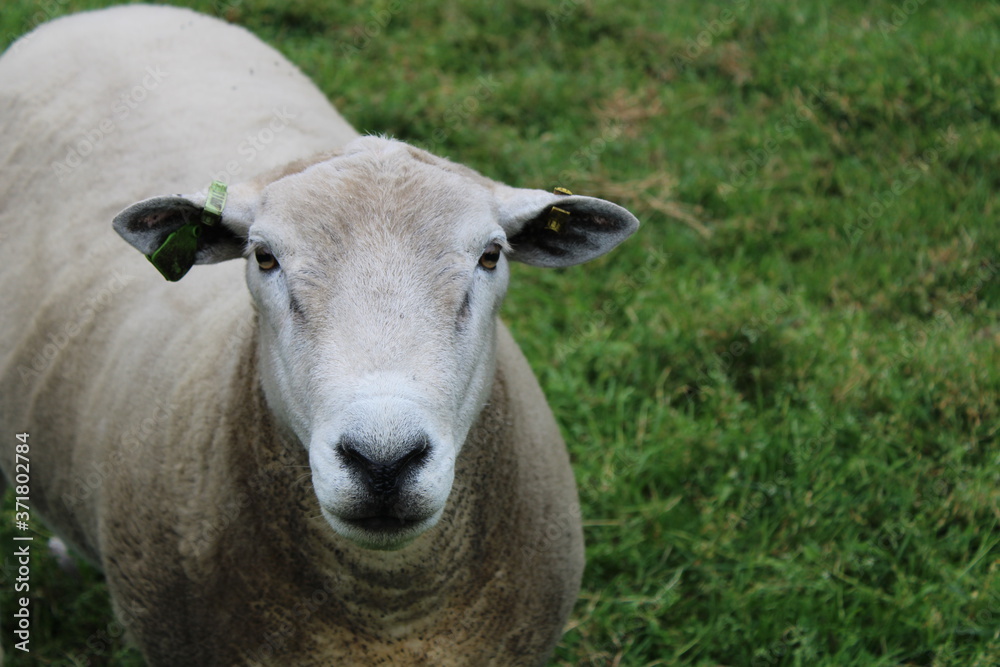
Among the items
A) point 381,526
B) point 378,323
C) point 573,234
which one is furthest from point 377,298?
point 573,234

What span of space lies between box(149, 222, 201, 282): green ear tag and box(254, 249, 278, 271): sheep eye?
29cm

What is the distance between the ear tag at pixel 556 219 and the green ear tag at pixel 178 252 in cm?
95

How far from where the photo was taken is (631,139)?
19.9ft

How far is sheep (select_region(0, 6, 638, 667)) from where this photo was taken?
2.21 meters

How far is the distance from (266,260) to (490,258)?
1.82 ft

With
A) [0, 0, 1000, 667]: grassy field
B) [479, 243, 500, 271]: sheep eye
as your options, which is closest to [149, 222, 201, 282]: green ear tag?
[479, 243, 500, 271]: sheep eye

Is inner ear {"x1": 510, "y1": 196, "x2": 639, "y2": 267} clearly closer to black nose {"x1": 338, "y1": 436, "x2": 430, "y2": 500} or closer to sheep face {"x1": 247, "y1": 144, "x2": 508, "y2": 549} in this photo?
sheep face {"x1": 247, "y1": 144, "x2": 508, "y2": 549}

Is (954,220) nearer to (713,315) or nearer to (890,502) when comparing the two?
(713,315)

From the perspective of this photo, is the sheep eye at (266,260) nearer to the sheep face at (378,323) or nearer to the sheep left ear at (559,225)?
the sheep face at (378,323)

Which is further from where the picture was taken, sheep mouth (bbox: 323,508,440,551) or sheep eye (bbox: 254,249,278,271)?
sheep eye (bbox: 254,249,278,271)

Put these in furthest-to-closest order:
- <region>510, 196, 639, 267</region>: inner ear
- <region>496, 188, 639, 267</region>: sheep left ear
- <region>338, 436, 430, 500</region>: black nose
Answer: <region>510, 196, 639, 267</region>: inner ear < <region>496, 188, 639, 267</region>: sheep left ear < <region>338, 436, 430, 500</region>: black nose

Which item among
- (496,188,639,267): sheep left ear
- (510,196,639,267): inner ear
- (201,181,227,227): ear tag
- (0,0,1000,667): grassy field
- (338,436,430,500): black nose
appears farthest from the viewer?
(0,0,1000,667): grassy field

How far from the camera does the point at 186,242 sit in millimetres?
2656

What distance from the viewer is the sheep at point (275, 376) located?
2211 millimetres
